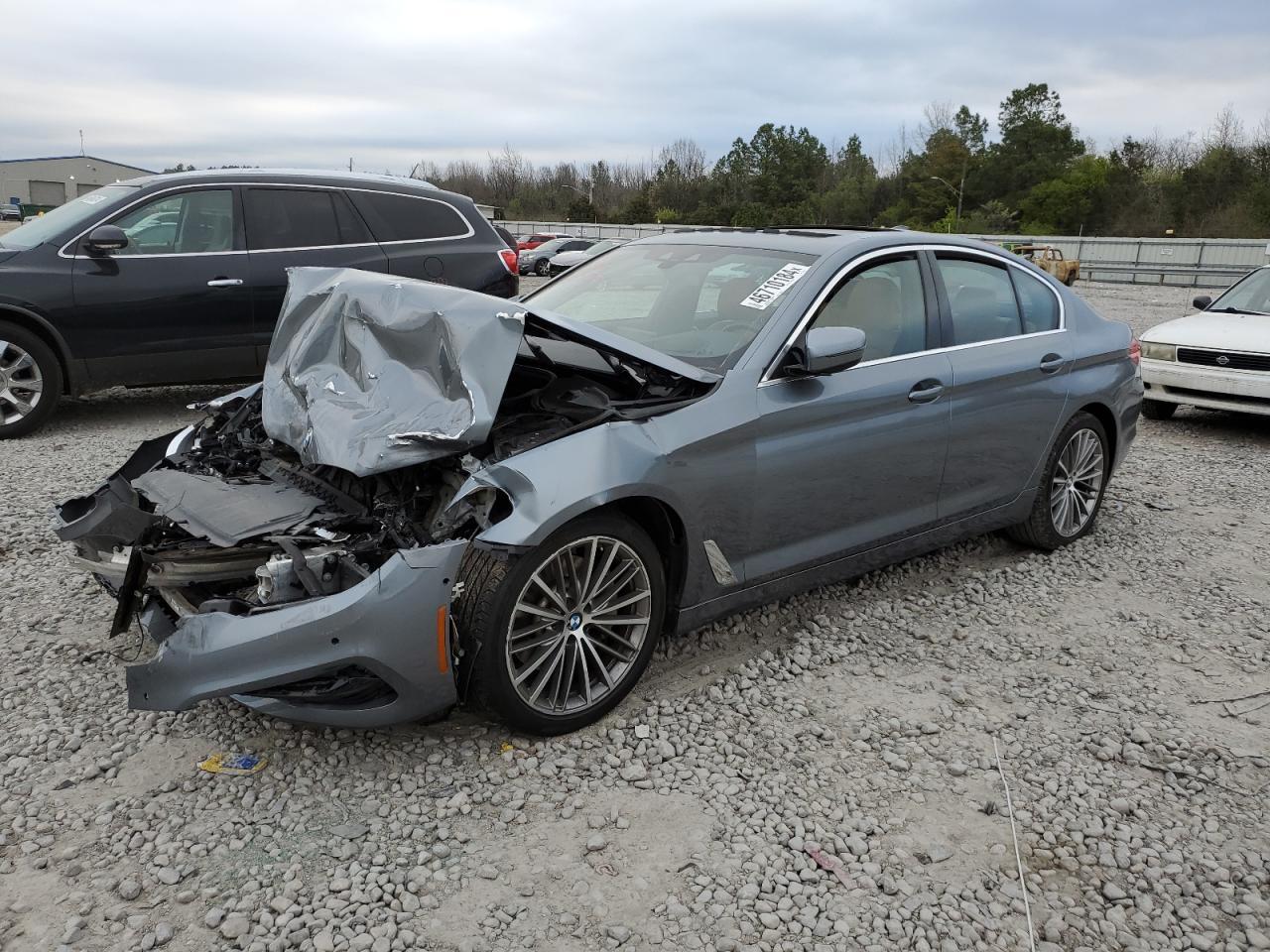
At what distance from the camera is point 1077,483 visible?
5.38 metres

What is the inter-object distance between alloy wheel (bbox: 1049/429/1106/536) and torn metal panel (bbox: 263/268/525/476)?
10.7ft

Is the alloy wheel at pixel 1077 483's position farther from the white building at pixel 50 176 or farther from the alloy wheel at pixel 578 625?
the white building at pixel 50 176

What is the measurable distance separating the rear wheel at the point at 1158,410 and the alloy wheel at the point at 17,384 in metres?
9.34

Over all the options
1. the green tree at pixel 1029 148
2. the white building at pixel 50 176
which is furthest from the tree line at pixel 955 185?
the white building at pixel 50 176

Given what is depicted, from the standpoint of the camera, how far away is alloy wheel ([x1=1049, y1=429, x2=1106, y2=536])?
522 centimetres

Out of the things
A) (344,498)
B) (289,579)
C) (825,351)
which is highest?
(825,351)

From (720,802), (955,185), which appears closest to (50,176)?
(955,185)

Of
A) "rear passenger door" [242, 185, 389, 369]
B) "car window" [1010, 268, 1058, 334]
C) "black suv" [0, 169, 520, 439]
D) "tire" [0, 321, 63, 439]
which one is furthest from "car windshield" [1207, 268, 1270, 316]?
"tire" [0, 321, 63, 439]

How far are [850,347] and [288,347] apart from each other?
228 centimetres

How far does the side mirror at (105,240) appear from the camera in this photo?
23.0 ft

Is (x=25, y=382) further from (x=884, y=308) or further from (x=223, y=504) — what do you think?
(x=884, y=308)

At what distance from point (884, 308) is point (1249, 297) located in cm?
697

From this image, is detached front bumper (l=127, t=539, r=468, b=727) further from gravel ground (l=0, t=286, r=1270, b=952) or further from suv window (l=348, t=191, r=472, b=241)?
suv window (l=348, t=191, r=472, b=241)

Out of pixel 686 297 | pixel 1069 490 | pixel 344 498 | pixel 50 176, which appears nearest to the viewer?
pixel 344 498
